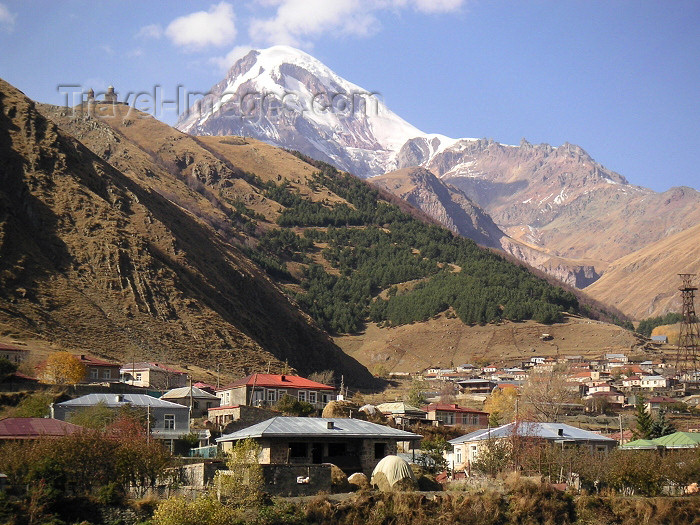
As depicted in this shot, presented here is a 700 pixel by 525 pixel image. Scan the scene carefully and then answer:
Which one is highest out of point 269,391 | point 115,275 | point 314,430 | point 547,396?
point 115,275

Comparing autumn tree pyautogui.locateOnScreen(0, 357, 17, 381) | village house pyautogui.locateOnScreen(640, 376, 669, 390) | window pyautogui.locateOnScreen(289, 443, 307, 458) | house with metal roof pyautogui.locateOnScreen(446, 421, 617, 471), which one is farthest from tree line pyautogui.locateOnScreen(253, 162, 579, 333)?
window pyautogui.locateOnScreen(289, 443, 307, 458)

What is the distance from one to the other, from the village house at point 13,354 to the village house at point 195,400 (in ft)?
40.8

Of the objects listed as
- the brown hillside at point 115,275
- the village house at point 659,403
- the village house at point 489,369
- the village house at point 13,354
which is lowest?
the village house at point 659,403

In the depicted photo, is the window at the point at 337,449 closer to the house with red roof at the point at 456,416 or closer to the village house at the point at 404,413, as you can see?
the village house at the point at 404,413

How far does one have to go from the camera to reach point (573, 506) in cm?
4025

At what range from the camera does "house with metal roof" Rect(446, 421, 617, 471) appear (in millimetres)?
49844

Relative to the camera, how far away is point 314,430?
42.4m

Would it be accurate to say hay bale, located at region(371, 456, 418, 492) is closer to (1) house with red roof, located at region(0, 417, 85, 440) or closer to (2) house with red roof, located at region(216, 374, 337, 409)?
(1) house with red roof, located at region(0, 417, 85, 440)

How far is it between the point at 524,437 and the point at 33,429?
76.4ft

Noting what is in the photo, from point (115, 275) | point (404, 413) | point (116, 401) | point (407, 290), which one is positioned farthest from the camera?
point (407, 290)

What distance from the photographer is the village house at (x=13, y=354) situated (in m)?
67.2

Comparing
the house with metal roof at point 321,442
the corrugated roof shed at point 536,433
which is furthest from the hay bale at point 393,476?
the corrugated roof shed at point 536,433

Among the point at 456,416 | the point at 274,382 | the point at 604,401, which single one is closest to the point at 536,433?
the point at 274,382

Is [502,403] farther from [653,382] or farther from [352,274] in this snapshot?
[352,274]
